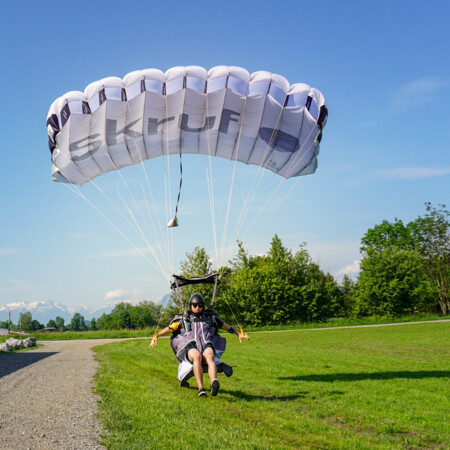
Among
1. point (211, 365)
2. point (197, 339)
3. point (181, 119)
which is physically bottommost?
point (211, 365)

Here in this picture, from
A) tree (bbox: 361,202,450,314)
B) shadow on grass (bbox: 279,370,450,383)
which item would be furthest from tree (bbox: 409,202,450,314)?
shadow on grass (bbox: 279,370,450,383)

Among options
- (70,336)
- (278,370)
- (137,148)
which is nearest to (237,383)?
(278,370)

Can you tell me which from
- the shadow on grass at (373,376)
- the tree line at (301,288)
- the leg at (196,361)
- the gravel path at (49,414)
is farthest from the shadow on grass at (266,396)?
the tree line at (301,288)

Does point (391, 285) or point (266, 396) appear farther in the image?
point (391, 285)

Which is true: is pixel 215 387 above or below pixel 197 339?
below

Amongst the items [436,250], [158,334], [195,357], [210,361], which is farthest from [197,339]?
[436,250]

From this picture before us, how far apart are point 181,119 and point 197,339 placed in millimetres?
5623

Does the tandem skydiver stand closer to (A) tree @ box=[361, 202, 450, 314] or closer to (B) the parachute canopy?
(B) the parachute canopy

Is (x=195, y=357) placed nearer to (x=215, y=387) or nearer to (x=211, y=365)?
(x=211, y=365)

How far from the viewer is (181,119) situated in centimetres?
1013

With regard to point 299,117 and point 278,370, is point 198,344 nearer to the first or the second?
point 278,370

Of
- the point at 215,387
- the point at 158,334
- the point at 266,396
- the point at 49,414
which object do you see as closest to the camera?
the point at 49,414

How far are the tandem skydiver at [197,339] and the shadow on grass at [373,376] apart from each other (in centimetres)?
253

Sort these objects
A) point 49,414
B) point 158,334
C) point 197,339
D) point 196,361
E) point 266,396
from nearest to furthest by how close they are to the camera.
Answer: point 49,414 → point 196,361 → point 266,396 → point 197,339 → point 158,334
